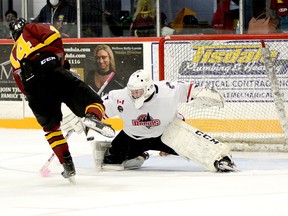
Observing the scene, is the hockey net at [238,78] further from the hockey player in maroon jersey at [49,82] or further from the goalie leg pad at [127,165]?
the hockey player in maroon jersey at [49,82]

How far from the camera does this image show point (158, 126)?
6.01m

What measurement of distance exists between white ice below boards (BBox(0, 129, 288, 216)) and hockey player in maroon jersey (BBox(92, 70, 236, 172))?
0.12 m

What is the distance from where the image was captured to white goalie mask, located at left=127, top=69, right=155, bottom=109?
5812 millimetres

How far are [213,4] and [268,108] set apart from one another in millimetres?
1568

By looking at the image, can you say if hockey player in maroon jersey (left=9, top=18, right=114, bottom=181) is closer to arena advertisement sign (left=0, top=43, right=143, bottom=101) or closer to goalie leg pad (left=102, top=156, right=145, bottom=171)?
goalie leg pad (left=102, top=156, right=145, bottom=171)

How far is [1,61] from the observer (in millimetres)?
9141

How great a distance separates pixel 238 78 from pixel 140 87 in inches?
71.1

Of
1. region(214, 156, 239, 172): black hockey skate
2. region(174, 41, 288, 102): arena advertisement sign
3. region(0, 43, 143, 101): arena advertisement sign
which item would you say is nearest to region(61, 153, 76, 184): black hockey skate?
region(214, 156, 239, 172): black hockey skate

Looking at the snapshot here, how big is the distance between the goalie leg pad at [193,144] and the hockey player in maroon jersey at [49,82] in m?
0.82

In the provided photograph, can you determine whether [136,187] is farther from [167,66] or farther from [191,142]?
[167,66]

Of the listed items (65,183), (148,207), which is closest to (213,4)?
(65,183)

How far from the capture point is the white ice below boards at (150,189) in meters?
4.39

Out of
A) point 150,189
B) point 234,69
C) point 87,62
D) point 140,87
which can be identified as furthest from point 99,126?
point 87,62

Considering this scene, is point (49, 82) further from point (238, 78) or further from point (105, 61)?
point (105, 61)
